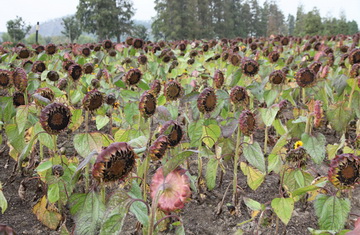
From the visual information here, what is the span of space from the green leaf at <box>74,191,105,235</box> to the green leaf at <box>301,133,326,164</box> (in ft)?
3.39

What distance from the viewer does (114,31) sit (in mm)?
43906

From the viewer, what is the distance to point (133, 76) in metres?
2.00

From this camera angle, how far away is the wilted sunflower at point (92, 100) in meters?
1.52

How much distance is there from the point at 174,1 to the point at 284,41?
4124cm

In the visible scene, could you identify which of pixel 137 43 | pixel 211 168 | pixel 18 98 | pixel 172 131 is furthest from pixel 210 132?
pixel 137 43

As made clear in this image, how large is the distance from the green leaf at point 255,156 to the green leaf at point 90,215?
76cm

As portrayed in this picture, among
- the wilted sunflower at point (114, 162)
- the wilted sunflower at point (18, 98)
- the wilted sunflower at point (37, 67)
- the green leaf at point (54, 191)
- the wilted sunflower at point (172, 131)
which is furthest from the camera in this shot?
the wilted sunflower at point (37, 67)

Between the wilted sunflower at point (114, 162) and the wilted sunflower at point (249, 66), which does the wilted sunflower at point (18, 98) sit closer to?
the wilted sunflower at point (114, 162)

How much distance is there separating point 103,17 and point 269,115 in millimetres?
44197

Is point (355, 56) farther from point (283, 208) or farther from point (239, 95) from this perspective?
point (283, 208)

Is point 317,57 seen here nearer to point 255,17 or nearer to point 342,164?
point 342,164

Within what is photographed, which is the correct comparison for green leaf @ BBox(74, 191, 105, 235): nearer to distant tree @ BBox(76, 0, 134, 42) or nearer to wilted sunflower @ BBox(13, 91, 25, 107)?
wilted sunflower @ BBox(13, 91, 25, 107)

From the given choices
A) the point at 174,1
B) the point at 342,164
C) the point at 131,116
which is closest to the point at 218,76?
the point at 131,116

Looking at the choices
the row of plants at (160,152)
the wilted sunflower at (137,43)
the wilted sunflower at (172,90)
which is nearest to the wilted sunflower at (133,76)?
the row of plants at (160,152)
